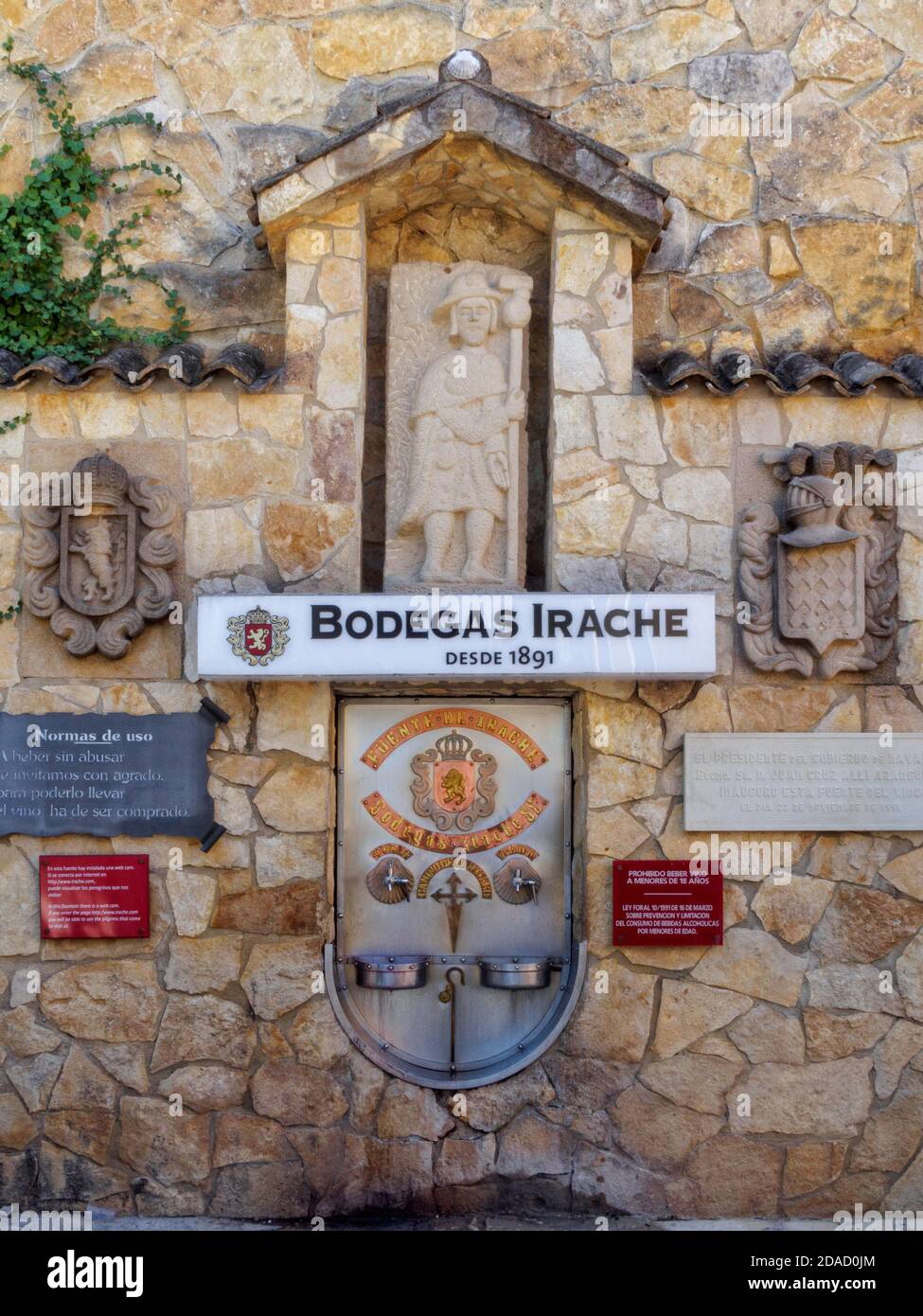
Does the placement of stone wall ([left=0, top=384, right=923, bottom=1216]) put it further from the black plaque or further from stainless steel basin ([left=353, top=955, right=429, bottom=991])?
stainless steel basin ([left=353, top=955, right=429, bottom=991])

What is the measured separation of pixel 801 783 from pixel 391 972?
2.23 metres

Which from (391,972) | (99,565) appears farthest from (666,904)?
(99,565)

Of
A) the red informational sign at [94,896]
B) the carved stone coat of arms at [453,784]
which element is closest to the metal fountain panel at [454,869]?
the carved stone coat of arms at [453,784]

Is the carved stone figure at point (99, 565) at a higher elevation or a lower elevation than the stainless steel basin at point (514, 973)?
higher

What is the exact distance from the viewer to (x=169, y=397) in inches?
293

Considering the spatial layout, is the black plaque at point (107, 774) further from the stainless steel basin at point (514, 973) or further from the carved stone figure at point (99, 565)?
the stainless steel basin at point (514, 973)

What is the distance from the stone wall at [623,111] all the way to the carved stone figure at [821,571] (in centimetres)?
93

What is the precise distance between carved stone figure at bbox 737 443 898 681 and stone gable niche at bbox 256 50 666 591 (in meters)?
0.77

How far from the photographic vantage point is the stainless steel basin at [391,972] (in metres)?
7.23

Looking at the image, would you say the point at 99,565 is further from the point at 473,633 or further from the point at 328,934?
the point at 328,934

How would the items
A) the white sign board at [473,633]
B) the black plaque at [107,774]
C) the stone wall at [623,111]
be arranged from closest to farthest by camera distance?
the white sign board at [473,633] < the black plaque at [107,774] < the stone wall at [623,111]

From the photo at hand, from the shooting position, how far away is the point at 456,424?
24.6 feet

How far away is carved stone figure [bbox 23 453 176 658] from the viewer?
23.8 ft

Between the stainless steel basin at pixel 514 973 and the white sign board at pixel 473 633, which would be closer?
the white sign board at pixel 473 633
